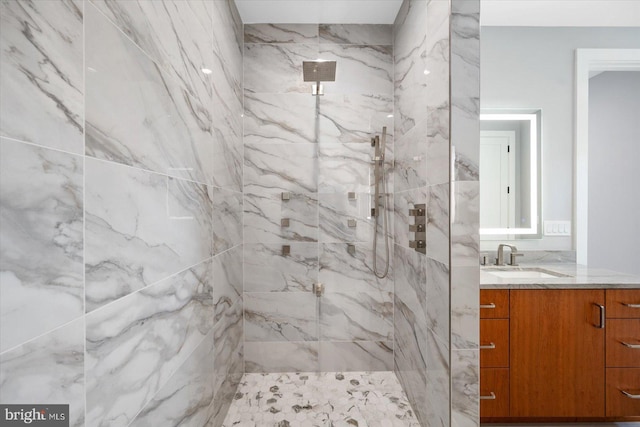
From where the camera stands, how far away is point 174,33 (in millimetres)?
1228

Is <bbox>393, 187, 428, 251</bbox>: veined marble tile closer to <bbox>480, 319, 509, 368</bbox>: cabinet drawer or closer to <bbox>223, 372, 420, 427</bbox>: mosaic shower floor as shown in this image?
<bbox>480, 319, 509, 368</bbox>: cabinet drawer

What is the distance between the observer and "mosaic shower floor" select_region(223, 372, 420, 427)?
1.90 m

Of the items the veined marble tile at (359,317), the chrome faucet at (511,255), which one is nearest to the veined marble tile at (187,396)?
the veined marble tile at (359,317)

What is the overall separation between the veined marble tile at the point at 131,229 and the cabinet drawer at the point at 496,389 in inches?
70.1

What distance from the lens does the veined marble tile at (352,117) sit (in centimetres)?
246

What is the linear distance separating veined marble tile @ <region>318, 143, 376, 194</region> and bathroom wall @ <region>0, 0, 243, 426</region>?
104cm

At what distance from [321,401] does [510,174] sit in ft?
6.96

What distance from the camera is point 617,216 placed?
10.1ft

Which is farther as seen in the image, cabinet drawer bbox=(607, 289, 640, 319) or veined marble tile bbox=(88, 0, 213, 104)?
Result: cabinet drawer bbox=(607, 289, 640, 319)

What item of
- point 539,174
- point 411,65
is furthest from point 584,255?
point 411,65

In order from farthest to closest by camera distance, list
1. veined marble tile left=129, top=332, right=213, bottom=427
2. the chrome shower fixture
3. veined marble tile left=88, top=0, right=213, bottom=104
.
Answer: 1. the chrome shower fixture
2. veined marble tile left=129, top=332, right=213, bottom=427
3. veined marble tile left=88, top=0, right=213, bottom=104

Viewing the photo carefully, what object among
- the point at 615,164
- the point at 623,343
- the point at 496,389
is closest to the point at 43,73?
the point at 496,389

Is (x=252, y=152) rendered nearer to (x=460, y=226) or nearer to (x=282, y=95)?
(x=282, y=95)

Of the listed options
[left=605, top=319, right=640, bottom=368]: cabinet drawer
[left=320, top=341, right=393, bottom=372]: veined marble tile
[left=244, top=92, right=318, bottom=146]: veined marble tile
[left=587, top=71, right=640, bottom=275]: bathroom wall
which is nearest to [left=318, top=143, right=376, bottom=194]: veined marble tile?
[left=244, top=92, right=318, bottom=146]: veined marble tile
